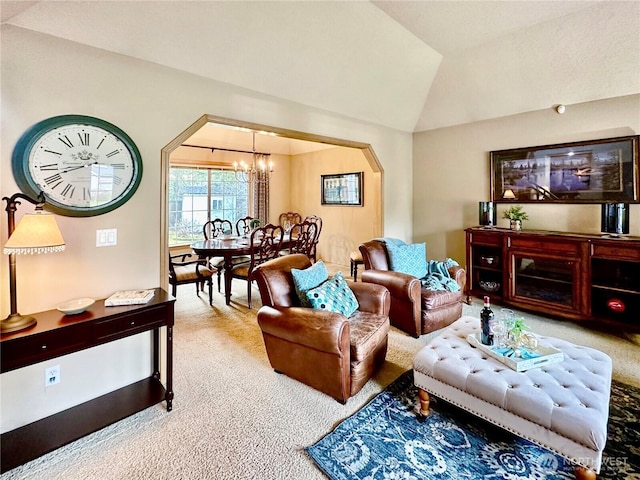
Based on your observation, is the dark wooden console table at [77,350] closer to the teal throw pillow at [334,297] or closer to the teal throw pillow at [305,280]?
the teal throw pillow at [305,280]

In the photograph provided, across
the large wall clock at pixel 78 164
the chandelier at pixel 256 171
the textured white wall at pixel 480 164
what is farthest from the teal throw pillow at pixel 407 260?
the chandelier at pixel 256 171

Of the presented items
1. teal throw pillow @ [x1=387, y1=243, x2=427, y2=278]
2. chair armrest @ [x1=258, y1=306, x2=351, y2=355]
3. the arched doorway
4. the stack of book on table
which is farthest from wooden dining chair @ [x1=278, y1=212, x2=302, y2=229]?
the stack of book on table

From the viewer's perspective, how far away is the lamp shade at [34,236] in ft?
5.77

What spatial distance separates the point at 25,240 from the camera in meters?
1.77

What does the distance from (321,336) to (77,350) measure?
1.47 meters

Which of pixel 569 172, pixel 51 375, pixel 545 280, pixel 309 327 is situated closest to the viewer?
pixel 51 375

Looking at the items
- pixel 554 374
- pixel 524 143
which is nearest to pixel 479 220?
pixel 524 143

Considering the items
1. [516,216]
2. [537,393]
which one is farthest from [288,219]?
[537,393]

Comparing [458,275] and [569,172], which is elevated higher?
[569,172]

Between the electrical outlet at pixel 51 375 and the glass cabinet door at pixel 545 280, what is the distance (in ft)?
15.2

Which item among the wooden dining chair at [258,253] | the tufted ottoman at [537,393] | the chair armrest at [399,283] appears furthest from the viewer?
the wooden dining chair at [258,253]

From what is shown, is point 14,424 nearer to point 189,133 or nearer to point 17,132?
point 17,132

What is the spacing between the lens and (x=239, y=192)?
7.24 metres

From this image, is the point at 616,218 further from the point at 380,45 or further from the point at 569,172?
the point at 380,45
